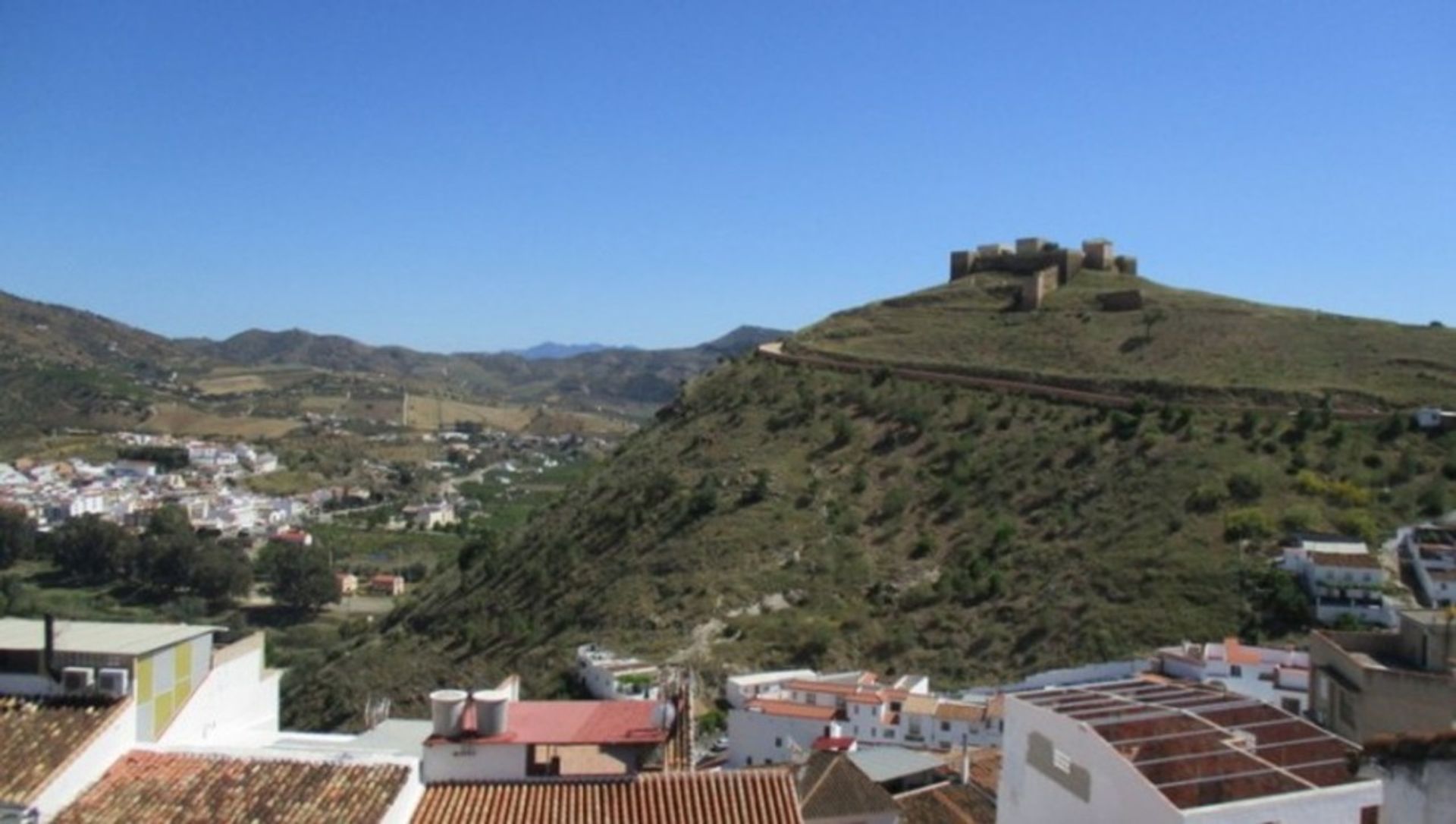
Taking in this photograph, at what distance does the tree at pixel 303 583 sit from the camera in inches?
2442

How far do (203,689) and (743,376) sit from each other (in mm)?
45061

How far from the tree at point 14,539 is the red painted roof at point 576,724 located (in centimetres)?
6795

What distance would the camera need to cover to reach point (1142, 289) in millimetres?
58375

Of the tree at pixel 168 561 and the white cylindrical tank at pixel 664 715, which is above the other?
the white cylindrical tank at pixel 664 715

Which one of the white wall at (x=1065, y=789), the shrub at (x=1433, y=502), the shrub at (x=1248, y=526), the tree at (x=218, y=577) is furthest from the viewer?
the tree at (x=218, y=577)

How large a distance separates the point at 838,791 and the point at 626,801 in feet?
28.9

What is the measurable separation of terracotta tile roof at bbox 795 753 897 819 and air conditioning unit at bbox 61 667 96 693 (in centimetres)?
884

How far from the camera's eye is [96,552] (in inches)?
2559

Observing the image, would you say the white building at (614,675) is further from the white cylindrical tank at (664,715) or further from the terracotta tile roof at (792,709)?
the white cylindrical tank at (664,715)

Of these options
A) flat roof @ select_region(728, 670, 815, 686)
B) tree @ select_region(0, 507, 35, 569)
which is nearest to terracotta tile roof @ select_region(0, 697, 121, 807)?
flat roof @ select_region(728, 670, 815, 686)

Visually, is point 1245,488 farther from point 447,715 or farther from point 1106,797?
point 447,715

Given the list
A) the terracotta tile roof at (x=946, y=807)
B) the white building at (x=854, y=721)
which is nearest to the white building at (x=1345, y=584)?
the white building at (x=854, y=721)

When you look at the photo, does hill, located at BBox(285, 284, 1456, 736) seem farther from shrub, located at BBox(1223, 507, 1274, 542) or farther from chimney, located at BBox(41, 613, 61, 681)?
chimney, located at BBox(41, 613, 61, 681)

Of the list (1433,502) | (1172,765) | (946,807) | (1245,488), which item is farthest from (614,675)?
(1433,502)
